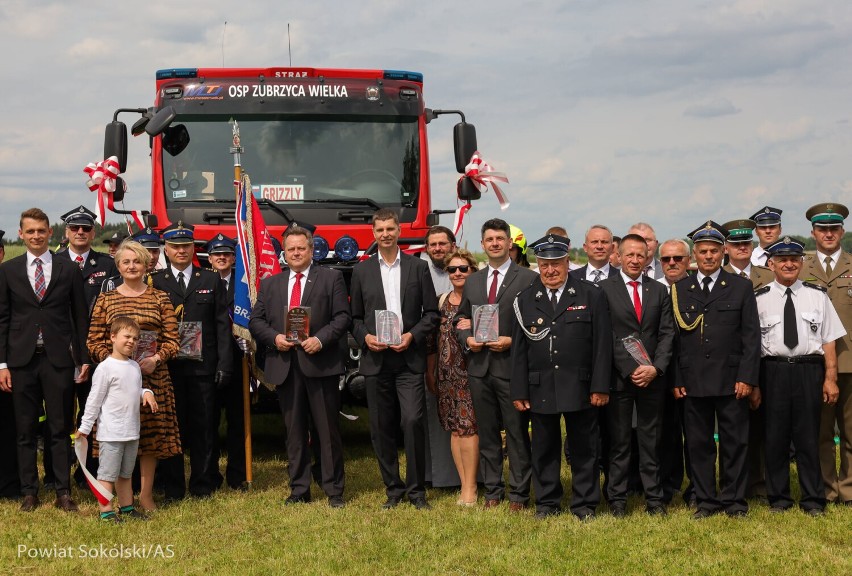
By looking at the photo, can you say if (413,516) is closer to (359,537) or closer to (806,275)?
(359,537)

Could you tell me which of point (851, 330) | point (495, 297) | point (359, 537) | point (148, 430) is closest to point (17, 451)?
point (148, 430)

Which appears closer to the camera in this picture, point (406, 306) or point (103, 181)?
point (406, 306)

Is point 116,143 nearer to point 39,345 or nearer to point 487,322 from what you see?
point 39,345

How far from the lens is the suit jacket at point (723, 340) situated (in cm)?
705

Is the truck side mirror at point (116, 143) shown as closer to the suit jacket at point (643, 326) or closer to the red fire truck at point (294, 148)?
the red fire truck at point (294, 148)

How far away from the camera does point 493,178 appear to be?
10805 mm

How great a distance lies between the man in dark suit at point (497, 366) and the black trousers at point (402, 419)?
441 millimetres

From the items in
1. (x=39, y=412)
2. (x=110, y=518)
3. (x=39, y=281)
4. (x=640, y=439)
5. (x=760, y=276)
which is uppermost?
(x=39, y=281)

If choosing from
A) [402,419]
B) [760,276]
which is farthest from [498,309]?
[760,276]

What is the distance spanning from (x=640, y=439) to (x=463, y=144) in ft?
14.4

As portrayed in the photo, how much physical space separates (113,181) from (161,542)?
180 inches

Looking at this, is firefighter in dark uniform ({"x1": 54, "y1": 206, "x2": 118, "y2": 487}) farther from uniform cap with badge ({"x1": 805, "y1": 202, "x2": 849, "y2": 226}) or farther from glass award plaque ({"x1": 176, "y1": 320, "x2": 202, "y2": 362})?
uniform cap with badge ({"x1": 805, "y1": 202, "x2": 849, "y2": 226})

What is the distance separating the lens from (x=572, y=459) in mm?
7285

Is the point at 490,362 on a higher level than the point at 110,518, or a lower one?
higher
